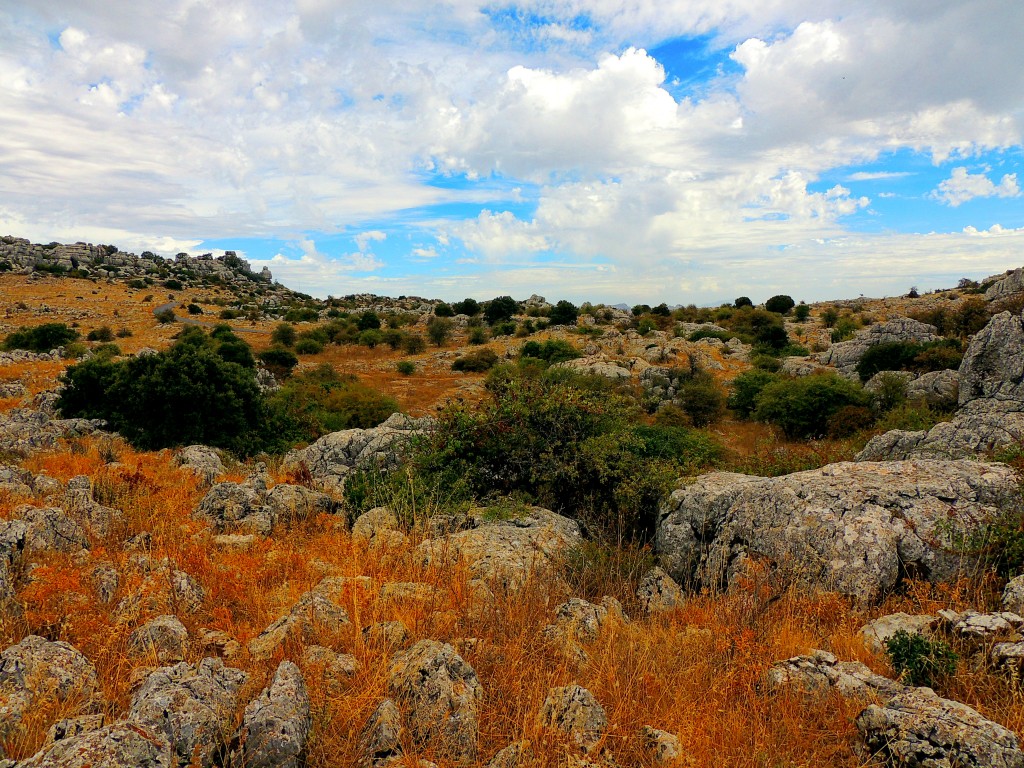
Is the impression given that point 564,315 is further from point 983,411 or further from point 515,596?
point 515,596

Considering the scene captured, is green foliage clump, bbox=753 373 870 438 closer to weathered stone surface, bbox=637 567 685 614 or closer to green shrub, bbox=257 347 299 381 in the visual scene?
weathered stone surface, bbox=637 567 685 614

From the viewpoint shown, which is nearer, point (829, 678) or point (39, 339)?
point (829, 678)

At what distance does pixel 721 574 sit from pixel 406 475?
4635 millimetres

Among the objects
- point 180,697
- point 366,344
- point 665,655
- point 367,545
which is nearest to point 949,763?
point 665,655

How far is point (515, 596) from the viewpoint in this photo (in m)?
5.35

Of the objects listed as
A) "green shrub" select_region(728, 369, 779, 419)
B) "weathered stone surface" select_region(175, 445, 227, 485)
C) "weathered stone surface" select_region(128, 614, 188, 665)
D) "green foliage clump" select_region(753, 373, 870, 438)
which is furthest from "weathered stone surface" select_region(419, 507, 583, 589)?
"green shrub" select_region(728, 369, 779, 419)

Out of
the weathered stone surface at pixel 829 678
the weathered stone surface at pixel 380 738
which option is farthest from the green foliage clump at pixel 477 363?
the weathered stone surface at pixel 380 738

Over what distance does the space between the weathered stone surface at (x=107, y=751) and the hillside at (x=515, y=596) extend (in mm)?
13

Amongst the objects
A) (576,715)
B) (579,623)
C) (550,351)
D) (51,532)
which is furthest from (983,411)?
(550,351)

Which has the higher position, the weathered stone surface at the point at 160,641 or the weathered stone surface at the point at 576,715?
the weathered stone surface at the point at 160,641

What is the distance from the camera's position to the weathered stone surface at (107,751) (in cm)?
264

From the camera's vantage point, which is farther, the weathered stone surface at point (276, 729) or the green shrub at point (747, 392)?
the green shrub at point (747, 392)

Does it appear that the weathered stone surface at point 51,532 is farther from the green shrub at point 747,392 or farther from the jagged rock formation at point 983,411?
the green shrub at point 747,392

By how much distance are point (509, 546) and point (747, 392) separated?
22.7 metres
